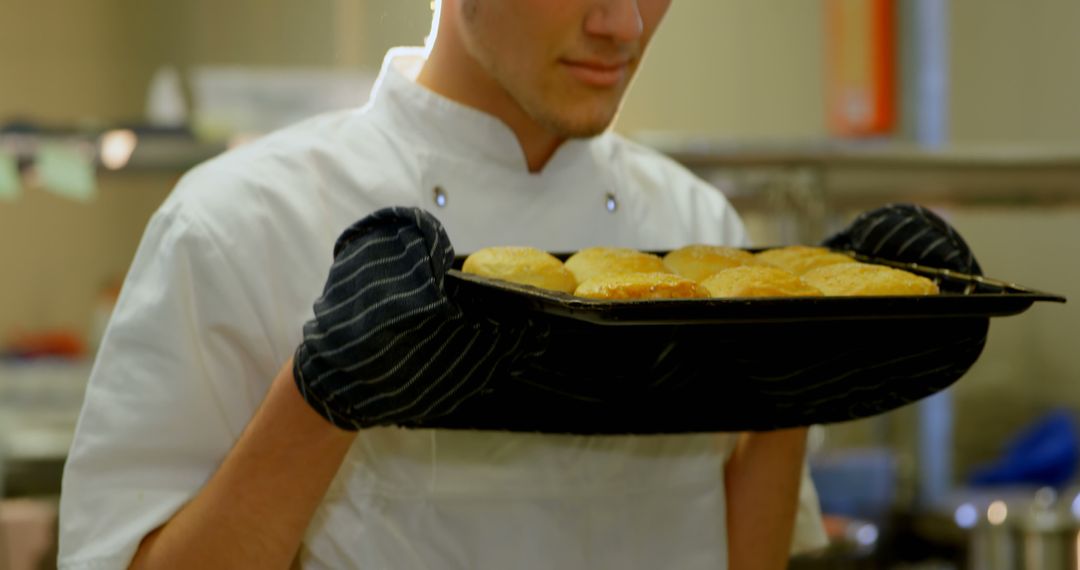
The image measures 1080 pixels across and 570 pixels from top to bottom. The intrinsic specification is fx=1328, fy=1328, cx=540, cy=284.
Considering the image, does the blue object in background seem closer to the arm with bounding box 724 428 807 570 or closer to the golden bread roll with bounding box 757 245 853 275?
the arm with bounding box 724 428 807 570

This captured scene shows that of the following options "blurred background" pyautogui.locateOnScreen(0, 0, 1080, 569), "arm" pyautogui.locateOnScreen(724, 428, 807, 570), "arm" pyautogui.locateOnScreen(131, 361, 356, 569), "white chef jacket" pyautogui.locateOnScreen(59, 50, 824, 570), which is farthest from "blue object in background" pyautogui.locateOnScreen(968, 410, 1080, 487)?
"arm" pyautogui.locateOnScreen(131, 361, 356, 569)

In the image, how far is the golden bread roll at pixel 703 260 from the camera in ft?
2.90

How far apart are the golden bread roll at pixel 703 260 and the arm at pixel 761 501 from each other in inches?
11.3

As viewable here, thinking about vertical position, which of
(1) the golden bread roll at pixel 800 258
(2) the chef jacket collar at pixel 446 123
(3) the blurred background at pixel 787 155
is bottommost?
(3) the blurred background at pixel 787 155

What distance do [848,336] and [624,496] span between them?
0.87 ft

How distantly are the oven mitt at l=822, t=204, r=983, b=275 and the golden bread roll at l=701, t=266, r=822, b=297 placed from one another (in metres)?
0.16

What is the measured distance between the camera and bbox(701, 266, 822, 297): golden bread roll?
814 millimetres

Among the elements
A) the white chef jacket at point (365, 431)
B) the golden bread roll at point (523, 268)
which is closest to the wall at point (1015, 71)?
the white chef jacket at point (365, 431)

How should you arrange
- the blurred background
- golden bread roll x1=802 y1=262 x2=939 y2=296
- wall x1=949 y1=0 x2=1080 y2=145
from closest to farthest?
golden bread roll x1=802 y1=262 x2=939 y2=296 → the blurred background → wall x1=949 y1=0 x2=1080 y2=145

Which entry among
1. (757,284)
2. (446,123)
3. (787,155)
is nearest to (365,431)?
(446,123)

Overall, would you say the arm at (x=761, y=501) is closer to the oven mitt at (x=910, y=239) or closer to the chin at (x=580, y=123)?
the oven mitt at (x=910, y=239)

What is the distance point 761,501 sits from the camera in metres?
1.17

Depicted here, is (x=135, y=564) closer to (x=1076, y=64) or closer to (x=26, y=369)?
(x=26, y=369)

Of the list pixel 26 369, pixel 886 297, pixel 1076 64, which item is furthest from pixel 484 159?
pixel 1076 64
